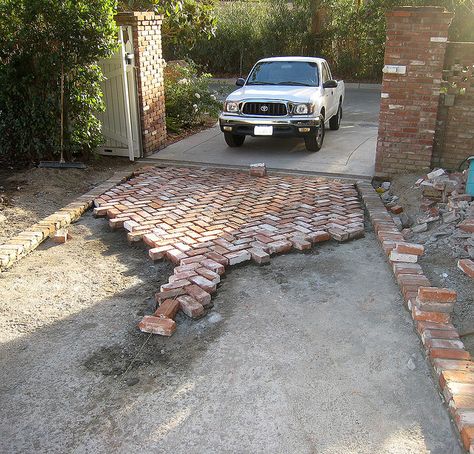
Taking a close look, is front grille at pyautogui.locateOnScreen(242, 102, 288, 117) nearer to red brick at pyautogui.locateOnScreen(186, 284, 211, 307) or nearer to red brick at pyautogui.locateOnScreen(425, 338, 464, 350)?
red brick at pyautogui.locateOnScreen(186, 284, 211, 307)

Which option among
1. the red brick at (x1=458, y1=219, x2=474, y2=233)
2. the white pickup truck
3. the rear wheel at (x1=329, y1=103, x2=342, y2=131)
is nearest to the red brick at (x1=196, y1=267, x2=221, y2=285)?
the red brick at (x1=458, y1=219, x2=474, y2=233)

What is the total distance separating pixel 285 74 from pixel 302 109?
4.70 ft

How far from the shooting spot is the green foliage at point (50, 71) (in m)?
7.44

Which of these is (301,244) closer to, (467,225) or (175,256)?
(175,256)

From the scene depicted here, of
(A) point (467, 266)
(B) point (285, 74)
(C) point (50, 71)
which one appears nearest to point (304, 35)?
(B) point (285, 74)

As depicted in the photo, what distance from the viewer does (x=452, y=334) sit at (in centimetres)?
371

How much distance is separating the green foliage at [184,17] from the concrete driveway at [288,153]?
2277 mm

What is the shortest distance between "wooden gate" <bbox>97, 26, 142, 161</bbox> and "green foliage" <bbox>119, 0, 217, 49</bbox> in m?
2.26

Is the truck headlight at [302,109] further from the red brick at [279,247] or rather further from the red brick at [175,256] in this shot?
the red brick at [175,256]

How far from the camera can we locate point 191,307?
13.7 feet

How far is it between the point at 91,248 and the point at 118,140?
397cm

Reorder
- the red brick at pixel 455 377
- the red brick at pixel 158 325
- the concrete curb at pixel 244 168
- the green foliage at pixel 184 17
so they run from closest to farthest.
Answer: the red brick at pixel 455 377 < the red brick at pixel 158 325 < the concrete curb at pixel 244 168 < the green foliage at pixel 184 17

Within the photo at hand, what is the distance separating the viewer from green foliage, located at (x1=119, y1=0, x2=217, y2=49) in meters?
10.6

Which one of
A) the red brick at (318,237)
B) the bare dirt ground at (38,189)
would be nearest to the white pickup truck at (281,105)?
the bare dirt ground at (38,189)
